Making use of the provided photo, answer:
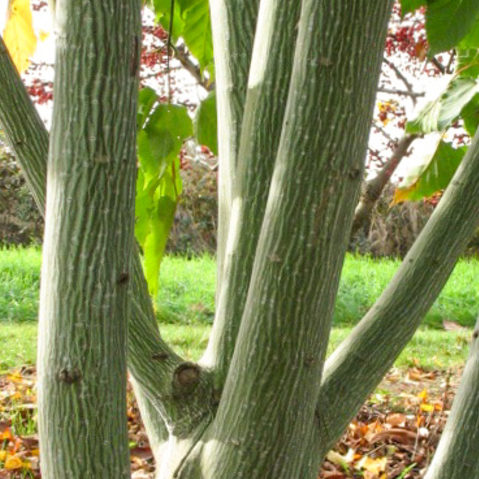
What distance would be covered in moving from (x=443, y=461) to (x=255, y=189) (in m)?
0.72

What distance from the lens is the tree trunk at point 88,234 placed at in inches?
50.0

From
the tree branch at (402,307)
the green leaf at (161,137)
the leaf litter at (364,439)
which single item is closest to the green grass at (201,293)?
the leaf litter at (364,439)

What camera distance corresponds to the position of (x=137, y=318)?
62.2 inches

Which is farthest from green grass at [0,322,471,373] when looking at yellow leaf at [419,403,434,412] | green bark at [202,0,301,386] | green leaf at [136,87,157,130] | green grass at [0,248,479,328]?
green bark at [202,0,301,386]

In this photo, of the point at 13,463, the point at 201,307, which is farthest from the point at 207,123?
the point at 201,307

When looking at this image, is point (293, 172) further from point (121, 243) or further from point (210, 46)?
point (210, 46)

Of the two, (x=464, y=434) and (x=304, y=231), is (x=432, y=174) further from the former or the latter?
(x=304, y=231)

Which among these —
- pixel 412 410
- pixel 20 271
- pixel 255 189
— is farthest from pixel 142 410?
pixel 20 271

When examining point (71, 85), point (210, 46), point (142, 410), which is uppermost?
point (210, 46)

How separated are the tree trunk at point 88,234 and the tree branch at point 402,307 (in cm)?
54

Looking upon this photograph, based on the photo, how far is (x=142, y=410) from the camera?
1881 mm

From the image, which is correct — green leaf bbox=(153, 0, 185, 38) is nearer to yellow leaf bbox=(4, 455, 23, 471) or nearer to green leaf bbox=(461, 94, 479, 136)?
green leaf bbox=(461, 94, 479, 136)

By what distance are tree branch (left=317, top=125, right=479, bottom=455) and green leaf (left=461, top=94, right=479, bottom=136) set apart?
10.6 inches

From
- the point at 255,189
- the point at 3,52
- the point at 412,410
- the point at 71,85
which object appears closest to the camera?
the point at 71,85
